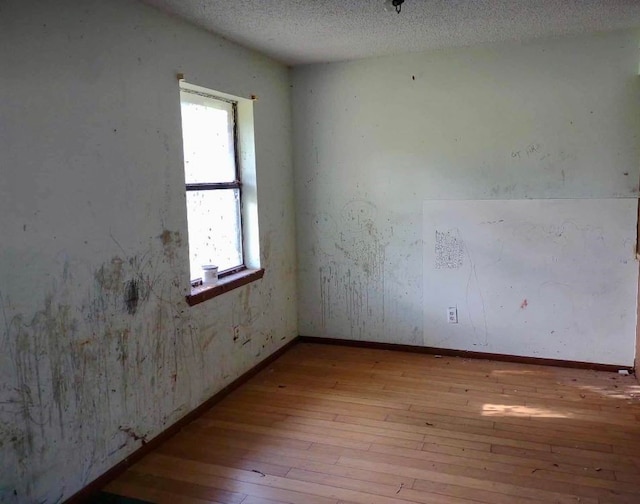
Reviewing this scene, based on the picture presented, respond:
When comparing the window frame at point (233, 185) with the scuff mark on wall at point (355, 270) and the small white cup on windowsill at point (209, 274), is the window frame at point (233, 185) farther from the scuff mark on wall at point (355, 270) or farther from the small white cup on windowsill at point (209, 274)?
the scuff mark on wall at point (355, 270)

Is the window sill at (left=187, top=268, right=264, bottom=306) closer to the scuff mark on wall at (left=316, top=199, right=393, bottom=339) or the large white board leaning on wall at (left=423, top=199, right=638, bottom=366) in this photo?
the scuff mark on wall at (left=316, top=199, right=393, bottom=339)

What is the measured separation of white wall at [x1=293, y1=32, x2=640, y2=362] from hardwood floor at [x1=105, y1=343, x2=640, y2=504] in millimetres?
562

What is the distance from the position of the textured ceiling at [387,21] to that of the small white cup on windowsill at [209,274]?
146 centimetres

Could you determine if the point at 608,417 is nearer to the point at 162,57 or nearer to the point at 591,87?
the point at 591,87

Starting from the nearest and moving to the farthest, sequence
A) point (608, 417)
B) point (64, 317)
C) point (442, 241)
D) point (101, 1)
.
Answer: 1. point (64, 317)
2. point (101, 1)
3. point (608, 417)
4. point (442, 241)

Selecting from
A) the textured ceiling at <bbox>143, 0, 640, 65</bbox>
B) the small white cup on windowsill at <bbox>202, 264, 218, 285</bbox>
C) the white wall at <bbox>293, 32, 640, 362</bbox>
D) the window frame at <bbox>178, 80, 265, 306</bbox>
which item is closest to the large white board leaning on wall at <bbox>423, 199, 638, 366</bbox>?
the white wall at <bbox>293, 32, 640, 362</bbox>

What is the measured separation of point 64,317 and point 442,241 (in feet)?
8.99

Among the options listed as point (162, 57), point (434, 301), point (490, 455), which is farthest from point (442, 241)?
point (162, 57)

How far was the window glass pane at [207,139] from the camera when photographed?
321cm

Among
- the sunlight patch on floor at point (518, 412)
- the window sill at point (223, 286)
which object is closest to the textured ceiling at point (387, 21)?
the window sill at point (223, 286)

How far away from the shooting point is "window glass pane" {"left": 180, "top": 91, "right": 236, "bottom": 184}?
10.5 ft

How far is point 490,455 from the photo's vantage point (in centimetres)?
262

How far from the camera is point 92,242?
2369 millimetres

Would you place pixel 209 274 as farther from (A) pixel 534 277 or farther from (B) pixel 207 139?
(A) pixel 534 277
